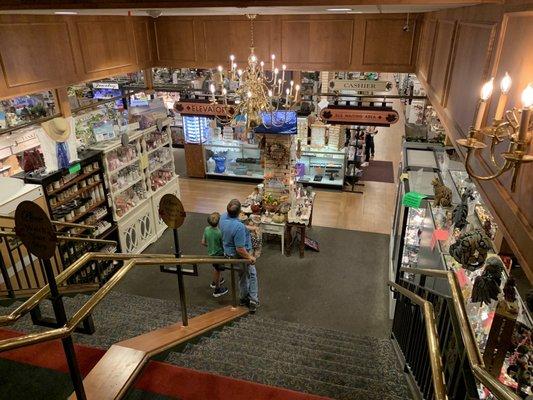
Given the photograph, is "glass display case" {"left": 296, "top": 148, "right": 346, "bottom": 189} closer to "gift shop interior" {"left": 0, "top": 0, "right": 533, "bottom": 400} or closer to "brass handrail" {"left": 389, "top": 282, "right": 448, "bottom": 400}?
"gift shop interior" {"left": 0, "top": 0, "right": 533, "bottom": 400}

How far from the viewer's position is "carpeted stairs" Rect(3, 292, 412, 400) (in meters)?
3.42

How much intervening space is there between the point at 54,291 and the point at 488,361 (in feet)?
9.62

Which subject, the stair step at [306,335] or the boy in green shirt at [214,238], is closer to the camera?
the stair step at [306,335]

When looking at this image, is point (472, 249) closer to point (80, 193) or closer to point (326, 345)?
point (326, 345)

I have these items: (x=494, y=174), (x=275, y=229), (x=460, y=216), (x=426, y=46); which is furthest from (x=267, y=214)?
(x=494, y=174)

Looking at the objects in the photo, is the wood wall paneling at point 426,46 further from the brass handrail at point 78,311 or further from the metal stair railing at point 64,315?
the metal stair railing at point 64,315

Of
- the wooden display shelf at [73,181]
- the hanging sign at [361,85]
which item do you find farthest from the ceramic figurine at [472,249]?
the wooden display shelf at [73,181]

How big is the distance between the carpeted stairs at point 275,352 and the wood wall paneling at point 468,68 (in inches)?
92.3

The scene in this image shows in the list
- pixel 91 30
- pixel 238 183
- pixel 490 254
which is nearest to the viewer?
pixel 490 254

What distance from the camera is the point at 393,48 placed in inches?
265

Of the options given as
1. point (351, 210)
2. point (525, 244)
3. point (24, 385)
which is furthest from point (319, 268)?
point (525, 244)

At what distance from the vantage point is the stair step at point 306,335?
478 centimetres

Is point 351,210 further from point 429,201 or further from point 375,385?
point 375,385

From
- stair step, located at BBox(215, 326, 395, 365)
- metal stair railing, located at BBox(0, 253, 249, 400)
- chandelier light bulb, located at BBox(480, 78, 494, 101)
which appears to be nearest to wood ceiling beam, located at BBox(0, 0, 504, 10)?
chandelier light bulb, located at BBox(480, 78, 494, 101)
